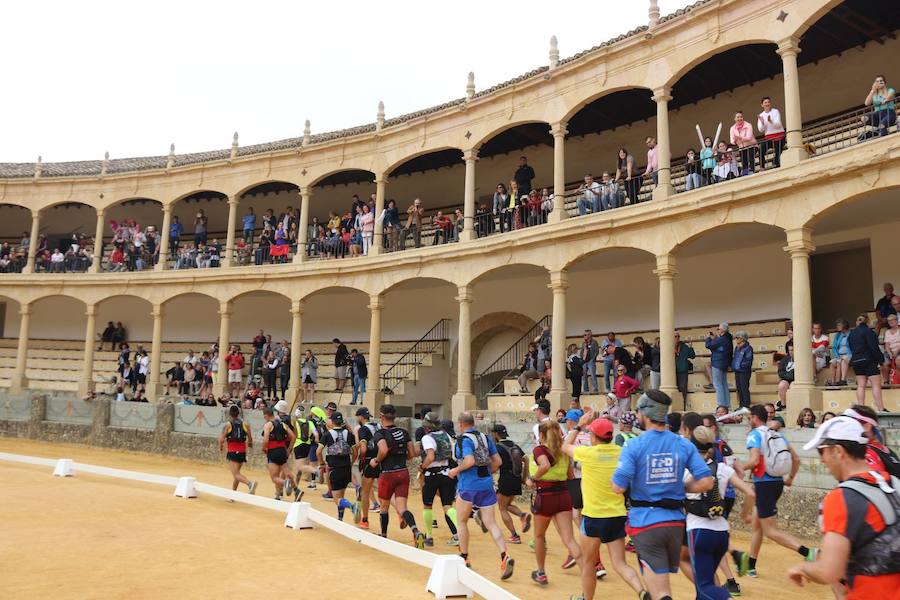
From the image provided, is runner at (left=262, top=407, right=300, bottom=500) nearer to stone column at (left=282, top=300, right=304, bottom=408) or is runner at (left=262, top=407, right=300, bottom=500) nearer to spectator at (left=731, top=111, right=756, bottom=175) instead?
spectator at (left=731, top=111, right=756, bottom=175)

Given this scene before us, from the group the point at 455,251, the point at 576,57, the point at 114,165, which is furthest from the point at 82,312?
the point at 576,57

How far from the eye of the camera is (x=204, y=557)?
8211mm

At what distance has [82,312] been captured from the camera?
32.1 m

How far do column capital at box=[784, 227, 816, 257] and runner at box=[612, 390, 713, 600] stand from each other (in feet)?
31.6

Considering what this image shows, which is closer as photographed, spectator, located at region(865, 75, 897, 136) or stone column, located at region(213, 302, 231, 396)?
spectator, located at region(865, 75, 897, 136)

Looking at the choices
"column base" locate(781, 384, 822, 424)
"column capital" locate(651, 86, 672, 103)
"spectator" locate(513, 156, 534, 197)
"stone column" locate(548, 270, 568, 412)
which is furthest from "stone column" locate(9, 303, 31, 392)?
"column base" locate(781, 384, 822, 424)

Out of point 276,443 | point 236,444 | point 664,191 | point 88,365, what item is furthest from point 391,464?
point 88,365

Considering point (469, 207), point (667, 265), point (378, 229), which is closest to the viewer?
point (667, 265)

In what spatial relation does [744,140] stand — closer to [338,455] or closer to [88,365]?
[338,455]

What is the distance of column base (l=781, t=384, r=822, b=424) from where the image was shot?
41.0ft

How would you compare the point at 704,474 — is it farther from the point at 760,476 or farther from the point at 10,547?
the point at 10,547

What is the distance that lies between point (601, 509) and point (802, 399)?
812 centimetres

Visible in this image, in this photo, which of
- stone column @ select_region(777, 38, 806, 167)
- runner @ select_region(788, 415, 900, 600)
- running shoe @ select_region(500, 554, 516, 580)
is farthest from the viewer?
stone column @ select_region(777, 38, 806, 167)

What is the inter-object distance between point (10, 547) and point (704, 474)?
25.6 feet
